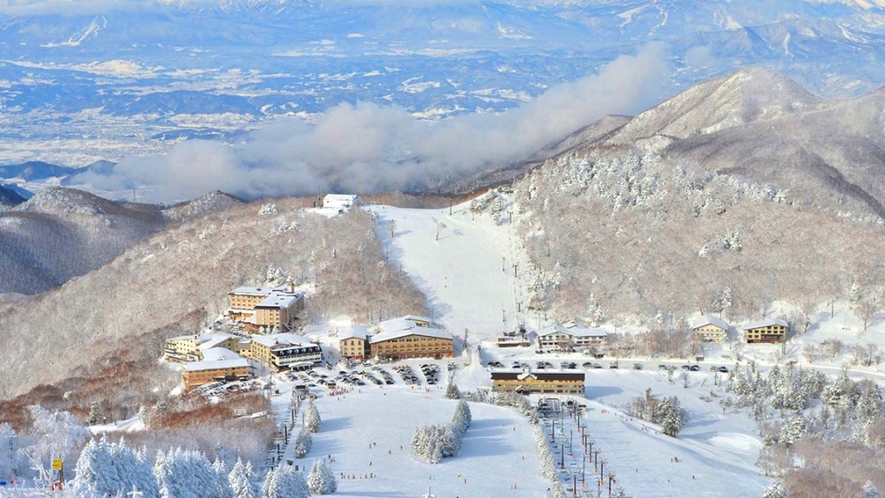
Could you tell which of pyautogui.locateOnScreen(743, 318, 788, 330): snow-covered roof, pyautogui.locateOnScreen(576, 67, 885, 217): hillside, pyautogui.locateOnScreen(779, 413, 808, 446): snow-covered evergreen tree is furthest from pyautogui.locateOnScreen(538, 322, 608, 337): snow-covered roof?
pyautogui.locateOnScreen(576, 67, 885, 217): hillside

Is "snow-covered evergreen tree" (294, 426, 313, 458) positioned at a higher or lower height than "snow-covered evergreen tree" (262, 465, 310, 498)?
higher

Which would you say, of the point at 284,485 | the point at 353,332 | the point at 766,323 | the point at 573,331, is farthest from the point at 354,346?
the point at 284,485

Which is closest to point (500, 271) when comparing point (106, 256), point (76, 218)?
point (106, 256)

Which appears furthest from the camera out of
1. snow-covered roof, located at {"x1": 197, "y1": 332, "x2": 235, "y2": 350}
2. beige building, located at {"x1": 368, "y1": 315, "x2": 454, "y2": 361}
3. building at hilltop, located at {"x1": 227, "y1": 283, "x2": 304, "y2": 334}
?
building at hilltop, located at {"x1": 227, "y1": 283, "x2": 304, "y2": 334}

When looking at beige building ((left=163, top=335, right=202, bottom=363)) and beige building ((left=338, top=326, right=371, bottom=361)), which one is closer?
beige building ((left=338, top=326, right=371, bottom=361))

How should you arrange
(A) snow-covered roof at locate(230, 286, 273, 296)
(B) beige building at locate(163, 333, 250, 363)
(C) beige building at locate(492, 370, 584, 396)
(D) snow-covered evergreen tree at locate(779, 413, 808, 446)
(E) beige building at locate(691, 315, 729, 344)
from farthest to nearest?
(A) snow-covered roof at locate(230, 286, 273, 296), (E) beige building at locate(691, 315, 729, 344), (B) beige building at locate(163, 333, 250, 363), (C) beige building at locate(492, 370, 584, 396), (D) snow-covered evergreen tree at locate(779, 413, 808, 446)

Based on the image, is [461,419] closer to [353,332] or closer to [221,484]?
[221,484]

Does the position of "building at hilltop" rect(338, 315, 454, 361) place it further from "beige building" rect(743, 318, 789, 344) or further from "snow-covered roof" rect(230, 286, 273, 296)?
"beige building" rect(743, 318, 789, 344)

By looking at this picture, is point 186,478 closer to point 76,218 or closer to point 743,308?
point 743,308
